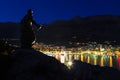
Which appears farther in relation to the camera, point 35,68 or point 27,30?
point 27,30

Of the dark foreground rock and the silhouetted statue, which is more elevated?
the silhouetted statue

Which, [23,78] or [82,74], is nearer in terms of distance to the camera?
[23,78]

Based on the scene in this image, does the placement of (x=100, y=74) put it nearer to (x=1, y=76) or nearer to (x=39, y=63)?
(x=39, y=63)

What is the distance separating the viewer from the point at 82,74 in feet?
55.3

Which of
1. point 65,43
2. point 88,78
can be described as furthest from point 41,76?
point 65,43

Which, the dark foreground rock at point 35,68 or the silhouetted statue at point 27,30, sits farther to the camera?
the silhouetted statue at point 27,30

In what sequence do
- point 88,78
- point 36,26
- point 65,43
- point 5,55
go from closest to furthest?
point 5,55, point 88,78, point 36,26, point 65,43

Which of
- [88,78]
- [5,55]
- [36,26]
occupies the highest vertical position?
[36,26]

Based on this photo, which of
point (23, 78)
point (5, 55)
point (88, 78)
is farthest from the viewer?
point (88, 78)

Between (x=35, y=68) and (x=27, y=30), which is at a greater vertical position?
(x=27, y=30)

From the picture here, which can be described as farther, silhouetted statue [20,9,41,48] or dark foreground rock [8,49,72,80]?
silhouetted statue [20,9,41,48]

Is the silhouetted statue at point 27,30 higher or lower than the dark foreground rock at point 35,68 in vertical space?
higher

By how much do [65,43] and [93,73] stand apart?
174709mm

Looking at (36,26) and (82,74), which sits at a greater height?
(36,26)
